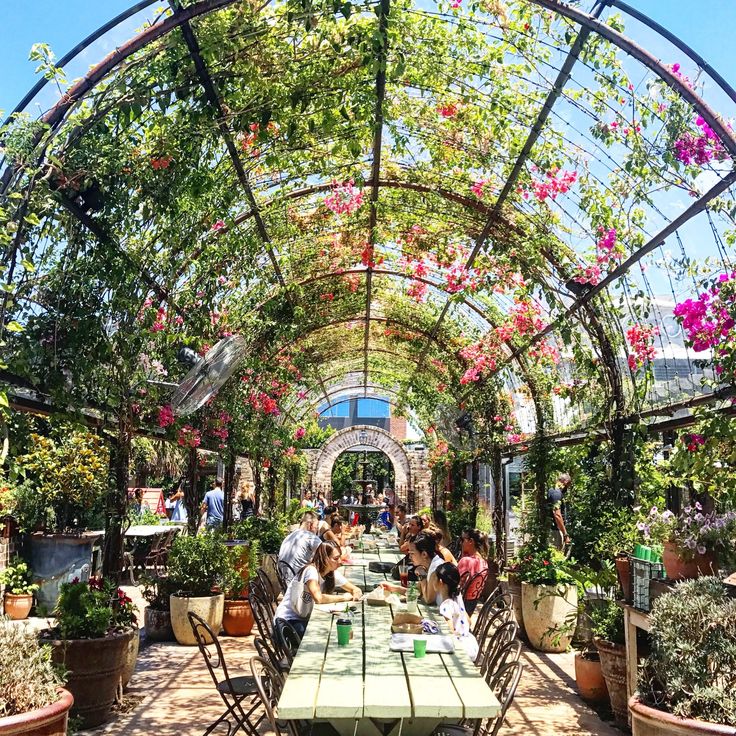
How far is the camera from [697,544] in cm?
437

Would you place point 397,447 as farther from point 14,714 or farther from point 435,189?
point 14,714

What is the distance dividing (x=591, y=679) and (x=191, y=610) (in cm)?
367

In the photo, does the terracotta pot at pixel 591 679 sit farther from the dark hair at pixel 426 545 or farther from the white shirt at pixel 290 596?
the white shirt at pixel 290 596

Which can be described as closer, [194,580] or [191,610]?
[191,610]

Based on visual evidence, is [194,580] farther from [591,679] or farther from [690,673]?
[690,673]

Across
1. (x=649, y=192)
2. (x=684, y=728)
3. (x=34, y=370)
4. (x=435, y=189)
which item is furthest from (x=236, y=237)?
(x=684, y=728)

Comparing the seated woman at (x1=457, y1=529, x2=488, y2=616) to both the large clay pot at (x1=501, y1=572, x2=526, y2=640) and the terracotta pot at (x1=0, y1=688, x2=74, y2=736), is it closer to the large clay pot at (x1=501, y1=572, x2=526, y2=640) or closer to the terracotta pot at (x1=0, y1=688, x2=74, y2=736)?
the large clay pot at (x1=501, y1=572, x2=526, y2=640)

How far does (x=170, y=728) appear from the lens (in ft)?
16.3

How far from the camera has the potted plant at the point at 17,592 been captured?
329 inches

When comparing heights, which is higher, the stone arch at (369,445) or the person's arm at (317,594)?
the stone arch at (369,445)

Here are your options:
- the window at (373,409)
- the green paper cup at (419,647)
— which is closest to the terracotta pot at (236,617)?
the green paper cup at (419,647)

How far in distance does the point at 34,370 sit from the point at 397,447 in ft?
68.4

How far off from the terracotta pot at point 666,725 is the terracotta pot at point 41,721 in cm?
243

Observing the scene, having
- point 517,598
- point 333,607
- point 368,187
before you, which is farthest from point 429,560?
point 368,187
